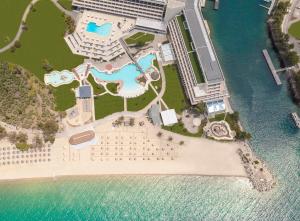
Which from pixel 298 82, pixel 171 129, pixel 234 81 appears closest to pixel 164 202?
pixel 171 129

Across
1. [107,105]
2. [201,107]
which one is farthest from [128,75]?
[201,107]

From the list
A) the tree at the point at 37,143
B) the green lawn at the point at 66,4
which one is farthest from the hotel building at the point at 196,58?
the tree at the point at 37,143

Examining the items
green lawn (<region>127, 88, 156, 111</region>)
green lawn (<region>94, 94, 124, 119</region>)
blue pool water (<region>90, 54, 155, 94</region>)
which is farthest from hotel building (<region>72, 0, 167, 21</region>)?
green lawn (<region>94, 94, 124, 119</region>)

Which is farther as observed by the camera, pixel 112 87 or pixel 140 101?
pixel 112 87

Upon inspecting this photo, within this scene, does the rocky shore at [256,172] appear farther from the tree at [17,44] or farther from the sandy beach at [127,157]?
the tree at [17,44]

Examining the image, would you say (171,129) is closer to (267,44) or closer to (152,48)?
(152,48)

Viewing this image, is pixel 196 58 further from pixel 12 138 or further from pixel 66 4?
pixel 12 138
